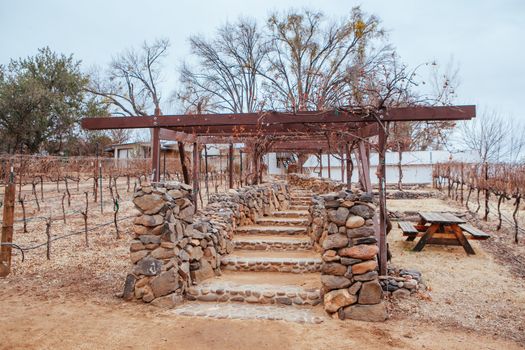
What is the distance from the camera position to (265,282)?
18.7 feet

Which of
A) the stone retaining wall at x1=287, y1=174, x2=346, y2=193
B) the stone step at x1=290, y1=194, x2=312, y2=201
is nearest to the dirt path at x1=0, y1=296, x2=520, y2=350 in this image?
the stone retaining wall at x1=287, y1=174, x2=346, y2=193

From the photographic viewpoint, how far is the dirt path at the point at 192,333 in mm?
3955

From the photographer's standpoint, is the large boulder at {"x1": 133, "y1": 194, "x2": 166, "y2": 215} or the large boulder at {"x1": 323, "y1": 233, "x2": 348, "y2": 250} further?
the large boulder at {"x1": 133, "y1": 194, "x2": 166, "y2": 215}

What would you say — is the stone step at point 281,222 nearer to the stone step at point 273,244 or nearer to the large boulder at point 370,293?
the stone step at point 273,244

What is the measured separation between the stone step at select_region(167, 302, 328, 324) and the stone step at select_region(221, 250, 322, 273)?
3.80 ft

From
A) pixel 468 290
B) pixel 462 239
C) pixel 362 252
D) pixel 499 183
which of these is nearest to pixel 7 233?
pixel 362 252

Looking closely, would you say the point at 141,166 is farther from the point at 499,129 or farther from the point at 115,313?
the point at 499,129

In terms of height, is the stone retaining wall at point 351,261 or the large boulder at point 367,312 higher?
the stone retaining wall at point 351,261

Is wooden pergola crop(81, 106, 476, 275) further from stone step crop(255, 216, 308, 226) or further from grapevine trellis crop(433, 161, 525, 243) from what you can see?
grapevine trellis crop(433, 161, 525, 243)

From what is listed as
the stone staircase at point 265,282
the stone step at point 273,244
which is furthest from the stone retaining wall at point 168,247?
the stone step at point 273,244

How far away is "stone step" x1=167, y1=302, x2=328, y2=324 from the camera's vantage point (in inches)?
183

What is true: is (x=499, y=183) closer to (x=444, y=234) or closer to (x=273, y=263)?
(x=444, y=234)

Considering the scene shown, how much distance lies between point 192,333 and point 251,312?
0.88m

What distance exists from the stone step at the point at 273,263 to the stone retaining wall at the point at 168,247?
283 mm
